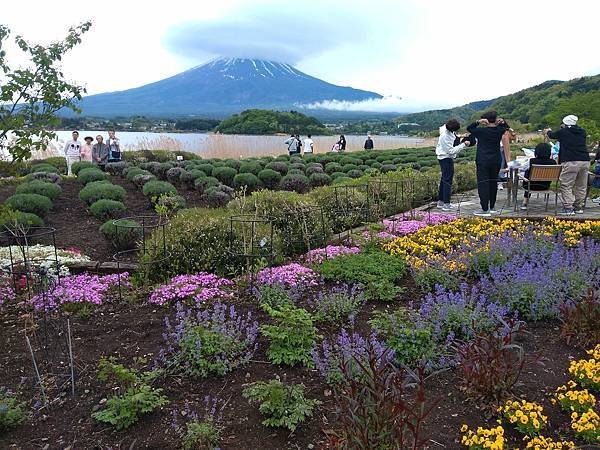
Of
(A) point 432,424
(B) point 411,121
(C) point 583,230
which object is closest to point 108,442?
(A) point 432,424

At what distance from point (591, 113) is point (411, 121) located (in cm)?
5165

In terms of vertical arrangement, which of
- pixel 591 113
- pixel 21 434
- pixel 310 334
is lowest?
pixel 21 434

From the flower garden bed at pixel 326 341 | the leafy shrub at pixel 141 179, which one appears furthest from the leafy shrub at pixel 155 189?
the flower garden bed at pixel 326 341

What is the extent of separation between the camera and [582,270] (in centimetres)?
511

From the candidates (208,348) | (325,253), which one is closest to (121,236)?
(325,253)

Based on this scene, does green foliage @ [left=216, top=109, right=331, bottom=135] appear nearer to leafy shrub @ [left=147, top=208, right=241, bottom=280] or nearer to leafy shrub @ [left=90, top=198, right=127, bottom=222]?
leafy shrub @ [left=90, top=198, right=127, bottom=222]

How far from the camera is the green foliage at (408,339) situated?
373cm

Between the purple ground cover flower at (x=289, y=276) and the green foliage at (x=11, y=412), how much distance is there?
2.41 meters

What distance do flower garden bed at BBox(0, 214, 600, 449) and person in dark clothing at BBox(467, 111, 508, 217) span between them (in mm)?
2695

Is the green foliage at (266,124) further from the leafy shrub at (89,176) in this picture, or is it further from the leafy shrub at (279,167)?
the leafy shrub at (89,176)

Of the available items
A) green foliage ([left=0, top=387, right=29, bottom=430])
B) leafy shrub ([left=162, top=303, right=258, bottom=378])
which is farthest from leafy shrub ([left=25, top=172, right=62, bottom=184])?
green foliage ([left=0, top=387, right=29, bottom=430])

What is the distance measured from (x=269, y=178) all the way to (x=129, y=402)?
11982 millimetres

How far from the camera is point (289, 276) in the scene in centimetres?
549

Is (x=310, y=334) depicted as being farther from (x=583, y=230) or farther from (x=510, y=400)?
(x=583, y=230)
